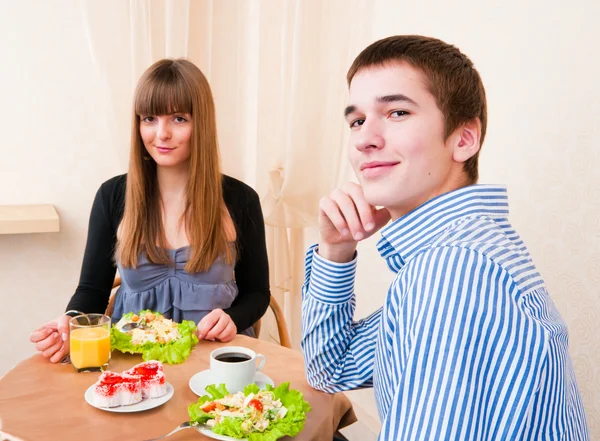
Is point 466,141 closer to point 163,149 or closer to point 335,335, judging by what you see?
point 335,335

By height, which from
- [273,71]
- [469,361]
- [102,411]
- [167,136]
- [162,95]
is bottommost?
[102,411]

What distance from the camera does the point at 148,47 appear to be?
8.63 feet

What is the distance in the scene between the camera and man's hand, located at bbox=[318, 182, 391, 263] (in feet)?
3.53

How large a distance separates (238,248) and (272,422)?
101 cm

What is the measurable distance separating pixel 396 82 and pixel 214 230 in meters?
1.07

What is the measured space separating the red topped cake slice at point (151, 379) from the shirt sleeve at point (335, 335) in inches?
11.4

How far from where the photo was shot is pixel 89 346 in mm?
1276

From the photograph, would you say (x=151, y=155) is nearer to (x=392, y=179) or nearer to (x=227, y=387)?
(x=227, y=387)

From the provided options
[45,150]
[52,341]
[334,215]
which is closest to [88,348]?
[52,341]

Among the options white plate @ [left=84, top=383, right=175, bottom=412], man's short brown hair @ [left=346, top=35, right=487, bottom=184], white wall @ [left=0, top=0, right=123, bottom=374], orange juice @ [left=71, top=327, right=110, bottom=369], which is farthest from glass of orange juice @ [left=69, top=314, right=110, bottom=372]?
white wall @ [left=0, top=0, right=123, bottom=374]

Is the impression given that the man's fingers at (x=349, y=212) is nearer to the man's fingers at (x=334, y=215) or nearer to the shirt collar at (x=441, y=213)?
the man's fingers at (x=334, y=215)

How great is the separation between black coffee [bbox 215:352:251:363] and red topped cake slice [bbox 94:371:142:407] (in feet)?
0.59

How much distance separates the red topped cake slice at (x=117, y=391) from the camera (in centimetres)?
110

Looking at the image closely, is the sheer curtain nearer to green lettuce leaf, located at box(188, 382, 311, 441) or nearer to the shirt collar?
green lettuce leaf, located at box(188, 382, 311, 441)
